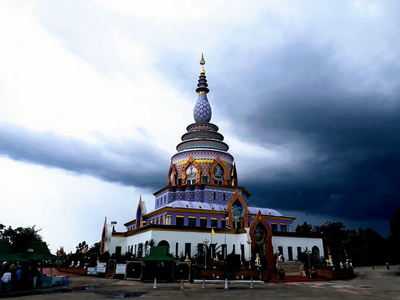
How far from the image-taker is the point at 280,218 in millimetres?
52906

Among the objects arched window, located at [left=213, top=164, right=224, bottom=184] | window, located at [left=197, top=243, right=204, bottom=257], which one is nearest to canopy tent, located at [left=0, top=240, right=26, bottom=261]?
window, located at [left=197, top=243, right=204, bottom=257]

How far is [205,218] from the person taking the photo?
46.7 meters

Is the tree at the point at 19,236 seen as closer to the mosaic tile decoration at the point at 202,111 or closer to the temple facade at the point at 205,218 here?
the temple facade at the point at 205,218

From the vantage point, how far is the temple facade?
40.6m

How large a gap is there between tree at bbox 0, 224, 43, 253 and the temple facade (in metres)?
21.5

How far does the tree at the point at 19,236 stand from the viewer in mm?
64475

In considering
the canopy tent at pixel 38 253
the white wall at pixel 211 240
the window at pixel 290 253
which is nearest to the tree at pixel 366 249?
the white wall at pixel 211 240

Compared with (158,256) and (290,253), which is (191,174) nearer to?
(290,253)

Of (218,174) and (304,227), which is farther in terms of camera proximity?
(304,227)

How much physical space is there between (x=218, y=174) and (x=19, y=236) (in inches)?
1768

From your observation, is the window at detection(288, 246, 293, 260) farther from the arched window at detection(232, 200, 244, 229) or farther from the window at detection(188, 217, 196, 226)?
the window at detection(188, 217, 196, 226)

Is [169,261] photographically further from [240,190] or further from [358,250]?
[358,250]

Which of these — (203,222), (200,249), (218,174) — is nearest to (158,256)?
(200,249)

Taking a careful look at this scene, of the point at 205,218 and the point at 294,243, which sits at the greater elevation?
the point at 205,218
